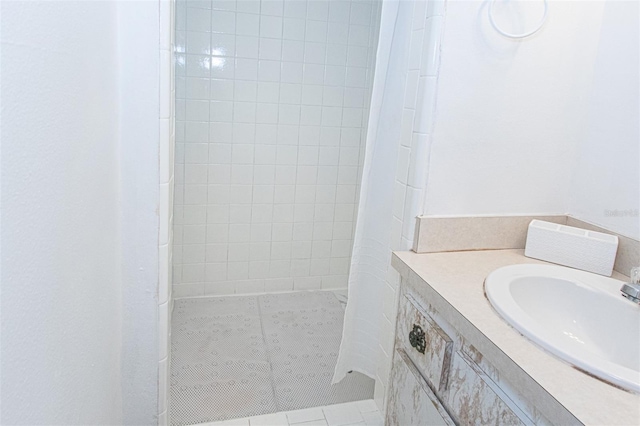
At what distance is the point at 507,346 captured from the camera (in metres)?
0.91

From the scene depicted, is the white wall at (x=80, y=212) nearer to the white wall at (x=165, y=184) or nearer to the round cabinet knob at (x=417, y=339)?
Result: the white wall at (x=165, y=184)

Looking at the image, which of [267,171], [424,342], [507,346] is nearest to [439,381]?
[424,342]

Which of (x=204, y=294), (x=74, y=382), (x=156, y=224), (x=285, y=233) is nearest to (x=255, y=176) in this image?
(x=285, y=233)

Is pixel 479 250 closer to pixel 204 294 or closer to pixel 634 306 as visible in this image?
pixel 634 306

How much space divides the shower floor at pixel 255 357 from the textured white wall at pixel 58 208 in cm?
69

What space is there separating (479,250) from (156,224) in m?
0.97

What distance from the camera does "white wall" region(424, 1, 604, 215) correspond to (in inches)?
53.4

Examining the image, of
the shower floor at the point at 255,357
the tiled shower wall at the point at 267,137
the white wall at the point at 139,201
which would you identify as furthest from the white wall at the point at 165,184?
the tiled shower wall at the point at 267,137

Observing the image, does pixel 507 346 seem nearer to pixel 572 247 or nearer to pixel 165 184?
pixel 572 247

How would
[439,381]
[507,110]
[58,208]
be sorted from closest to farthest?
1. [58,208]
2. [439,381]
3. [507,110]

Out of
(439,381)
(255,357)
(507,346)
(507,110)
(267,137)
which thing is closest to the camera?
(507,346)

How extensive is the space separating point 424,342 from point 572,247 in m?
0.50

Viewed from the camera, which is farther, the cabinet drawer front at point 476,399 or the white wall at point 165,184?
the white wall at point 165,184

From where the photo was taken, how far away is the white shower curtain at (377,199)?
60.2 inches
